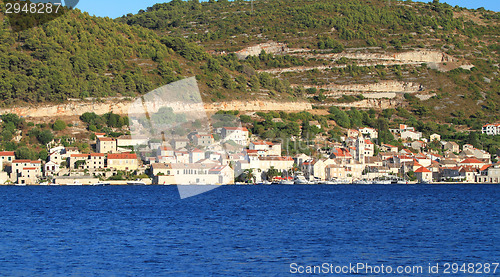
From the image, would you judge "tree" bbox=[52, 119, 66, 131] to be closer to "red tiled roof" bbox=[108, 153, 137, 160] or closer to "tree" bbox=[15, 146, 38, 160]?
"tree" bbox=[15, 146, 38, 160]

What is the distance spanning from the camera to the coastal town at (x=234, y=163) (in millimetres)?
57750

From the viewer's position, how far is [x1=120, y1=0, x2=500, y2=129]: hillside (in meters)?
97.4

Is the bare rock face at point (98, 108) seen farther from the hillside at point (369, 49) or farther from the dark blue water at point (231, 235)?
the dark blue water at point (231, 235)

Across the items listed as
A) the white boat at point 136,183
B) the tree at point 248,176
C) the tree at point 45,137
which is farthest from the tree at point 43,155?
the tree at point 248,176

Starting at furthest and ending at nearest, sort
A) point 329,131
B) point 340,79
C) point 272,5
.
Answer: point 272,5 < point 340,79 < point 329,131

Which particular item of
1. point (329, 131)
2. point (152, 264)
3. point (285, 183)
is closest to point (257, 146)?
point (285, 183)

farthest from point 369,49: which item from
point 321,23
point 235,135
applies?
point 235,135

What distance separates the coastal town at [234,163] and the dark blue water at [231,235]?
54.6ft

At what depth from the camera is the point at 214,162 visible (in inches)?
2306

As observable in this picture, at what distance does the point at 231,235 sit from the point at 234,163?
38009mm

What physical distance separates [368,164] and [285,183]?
438 inches

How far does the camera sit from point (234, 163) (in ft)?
204

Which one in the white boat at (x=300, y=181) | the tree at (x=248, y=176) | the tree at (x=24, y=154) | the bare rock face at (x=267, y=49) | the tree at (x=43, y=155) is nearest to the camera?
the tree at (x=24, y=154)

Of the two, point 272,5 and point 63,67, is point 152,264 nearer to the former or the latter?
point 63,67
